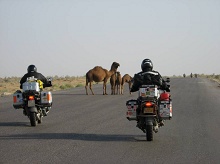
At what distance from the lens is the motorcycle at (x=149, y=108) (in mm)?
10133

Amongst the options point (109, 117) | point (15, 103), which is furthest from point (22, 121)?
point (109, 117)

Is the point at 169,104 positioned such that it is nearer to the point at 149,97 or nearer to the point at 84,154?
the point at 149,97

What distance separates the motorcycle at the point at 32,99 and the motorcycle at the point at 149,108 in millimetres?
3710

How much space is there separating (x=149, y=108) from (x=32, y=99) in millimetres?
4322

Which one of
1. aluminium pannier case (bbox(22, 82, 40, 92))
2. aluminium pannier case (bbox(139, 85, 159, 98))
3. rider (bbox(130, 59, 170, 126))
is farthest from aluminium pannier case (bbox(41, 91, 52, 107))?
aluminium pannier case (bbox(139, 85, 159, 98))

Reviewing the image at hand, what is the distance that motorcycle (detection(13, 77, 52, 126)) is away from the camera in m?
13.1

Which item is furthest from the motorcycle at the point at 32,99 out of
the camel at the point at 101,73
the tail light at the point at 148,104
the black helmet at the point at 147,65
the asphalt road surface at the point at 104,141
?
the camel at the point at 101,73

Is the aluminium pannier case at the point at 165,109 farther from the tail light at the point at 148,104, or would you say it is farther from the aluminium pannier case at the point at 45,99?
the aluminium pannier case at the point at 45,99

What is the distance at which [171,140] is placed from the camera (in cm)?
1060

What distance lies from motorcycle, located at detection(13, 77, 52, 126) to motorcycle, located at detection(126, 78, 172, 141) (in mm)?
3710

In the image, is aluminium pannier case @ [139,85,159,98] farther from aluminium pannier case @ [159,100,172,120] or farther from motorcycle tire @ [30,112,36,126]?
motorcycle tire @ [30,112,36,126]

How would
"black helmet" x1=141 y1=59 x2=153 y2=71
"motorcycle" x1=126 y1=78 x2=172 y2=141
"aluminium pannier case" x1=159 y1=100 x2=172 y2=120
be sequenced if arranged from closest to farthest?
"motorcycle" x1=126 y1=78 x2=172 y2=141
"aluminium pannier case" x1=159 y1=100 x2=172 y2=120
"black helmet" x1=141 y1=59 x2=153 y2=71

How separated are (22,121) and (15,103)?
1565 mm

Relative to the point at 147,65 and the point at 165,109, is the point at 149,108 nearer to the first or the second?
the point at 165,109
